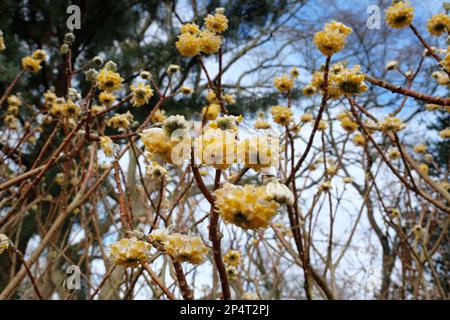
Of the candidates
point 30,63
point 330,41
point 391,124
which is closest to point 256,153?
point 330,41

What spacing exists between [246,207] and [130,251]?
0.31 meters

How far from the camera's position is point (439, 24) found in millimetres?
1590

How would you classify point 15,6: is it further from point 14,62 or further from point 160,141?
point 160,141

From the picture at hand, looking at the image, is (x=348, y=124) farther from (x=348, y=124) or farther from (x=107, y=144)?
(x=107, y=144)

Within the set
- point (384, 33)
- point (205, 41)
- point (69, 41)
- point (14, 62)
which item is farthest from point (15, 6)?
point (384, 33)

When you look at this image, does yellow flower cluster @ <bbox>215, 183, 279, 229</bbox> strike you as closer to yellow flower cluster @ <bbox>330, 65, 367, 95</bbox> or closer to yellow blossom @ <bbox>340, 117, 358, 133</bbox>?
yellow flower cluster @ <bbox>330, 65, 367, 95</bbox>

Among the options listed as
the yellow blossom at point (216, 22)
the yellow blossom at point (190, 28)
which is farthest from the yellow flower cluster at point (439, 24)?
the yellow blossom at point (190, 28)

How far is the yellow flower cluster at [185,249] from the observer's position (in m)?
0.78

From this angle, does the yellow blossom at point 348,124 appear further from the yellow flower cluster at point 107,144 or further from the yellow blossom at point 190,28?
the yellow flower cluster at point 107,144

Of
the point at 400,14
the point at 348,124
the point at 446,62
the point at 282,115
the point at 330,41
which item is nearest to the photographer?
the point at 446,62

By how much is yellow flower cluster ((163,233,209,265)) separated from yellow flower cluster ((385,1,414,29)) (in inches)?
52.0

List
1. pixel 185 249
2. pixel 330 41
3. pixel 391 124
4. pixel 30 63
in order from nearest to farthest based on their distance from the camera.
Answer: pixel 185 249 < pixel 330 41 < pixel 391 124 < pixel 30 63

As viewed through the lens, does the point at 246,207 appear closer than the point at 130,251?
Yes
